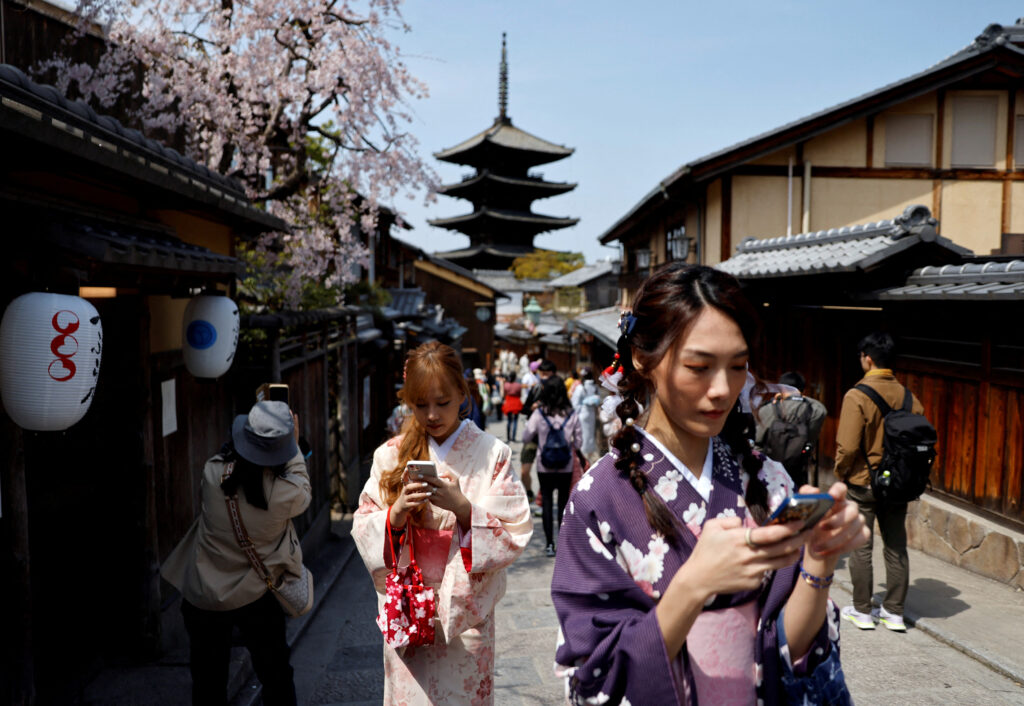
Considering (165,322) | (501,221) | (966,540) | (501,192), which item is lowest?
(966,540)

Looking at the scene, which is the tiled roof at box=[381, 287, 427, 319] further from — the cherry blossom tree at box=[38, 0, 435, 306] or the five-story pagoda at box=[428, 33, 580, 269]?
the five-story pagoda at box=[428, 33, 580, 269]

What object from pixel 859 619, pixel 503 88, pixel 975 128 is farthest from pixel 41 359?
pixel 503 88

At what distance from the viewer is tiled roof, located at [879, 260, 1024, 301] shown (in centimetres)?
654

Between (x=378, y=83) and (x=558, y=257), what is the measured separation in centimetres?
4017

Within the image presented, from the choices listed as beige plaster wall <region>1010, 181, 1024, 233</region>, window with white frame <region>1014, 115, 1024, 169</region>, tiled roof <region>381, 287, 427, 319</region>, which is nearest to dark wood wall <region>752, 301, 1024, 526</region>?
beige plaster wall <region>1010, 181, 1024, 233</region>

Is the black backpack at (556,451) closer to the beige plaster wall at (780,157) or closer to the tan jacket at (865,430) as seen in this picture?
the tan jacket at (865,430)

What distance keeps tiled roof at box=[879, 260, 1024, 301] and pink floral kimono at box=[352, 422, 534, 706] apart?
5.46m

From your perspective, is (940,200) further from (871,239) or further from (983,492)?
(983,492)

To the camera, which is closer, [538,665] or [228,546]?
[228,546]

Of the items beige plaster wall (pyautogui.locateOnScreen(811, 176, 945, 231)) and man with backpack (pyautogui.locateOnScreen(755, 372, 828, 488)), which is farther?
beige plaster wall (pyautogui.locateOnScreen(811, 176, 945, 231))

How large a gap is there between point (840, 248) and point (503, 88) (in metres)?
51.7

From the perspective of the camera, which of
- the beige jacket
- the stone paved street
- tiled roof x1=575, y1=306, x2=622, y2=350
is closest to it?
the beige jacket

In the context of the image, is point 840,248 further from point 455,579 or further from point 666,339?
point 666,339

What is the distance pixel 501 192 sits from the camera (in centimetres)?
5116
